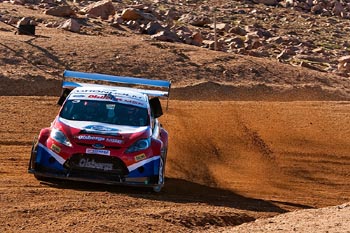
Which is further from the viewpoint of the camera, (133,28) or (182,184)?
(133,28)

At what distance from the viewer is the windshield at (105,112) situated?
1564 cm

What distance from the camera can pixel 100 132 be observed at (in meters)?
14.8

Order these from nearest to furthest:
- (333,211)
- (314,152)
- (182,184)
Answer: (333,211) → (182,184) → (314,152)

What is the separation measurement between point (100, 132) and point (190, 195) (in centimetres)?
170

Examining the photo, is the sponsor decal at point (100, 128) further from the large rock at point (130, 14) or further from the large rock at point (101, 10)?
the large rock at point (130, 14)

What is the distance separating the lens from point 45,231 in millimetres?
11266

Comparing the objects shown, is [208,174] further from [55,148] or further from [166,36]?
[166,36]

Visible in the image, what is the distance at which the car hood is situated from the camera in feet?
48.0

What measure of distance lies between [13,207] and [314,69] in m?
22.6

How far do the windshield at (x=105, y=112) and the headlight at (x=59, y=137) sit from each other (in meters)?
0.69

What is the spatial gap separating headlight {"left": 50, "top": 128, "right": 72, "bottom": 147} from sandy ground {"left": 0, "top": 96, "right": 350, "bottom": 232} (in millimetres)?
625

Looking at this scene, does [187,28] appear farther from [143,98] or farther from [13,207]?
[13,207]

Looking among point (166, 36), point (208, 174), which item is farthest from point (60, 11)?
point (208, 174)

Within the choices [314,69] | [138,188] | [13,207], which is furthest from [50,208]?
[314,69]
